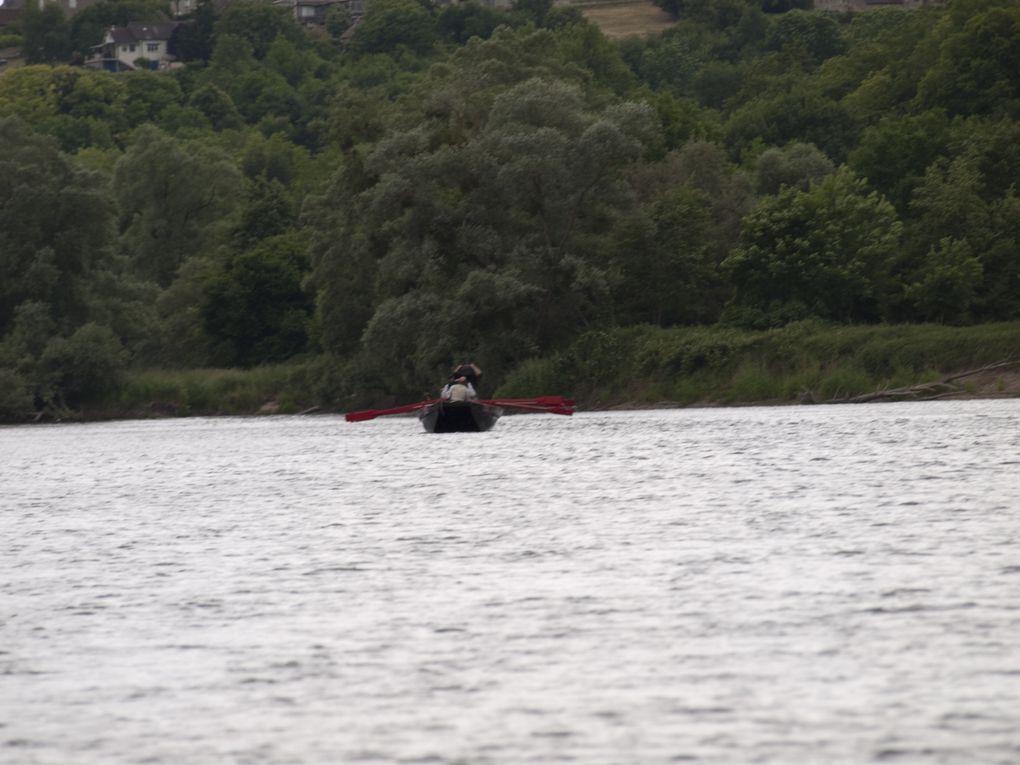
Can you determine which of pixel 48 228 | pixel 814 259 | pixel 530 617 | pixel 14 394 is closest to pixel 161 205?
pixel 48 228

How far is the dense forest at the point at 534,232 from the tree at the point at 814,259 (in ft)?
Result: 0.37

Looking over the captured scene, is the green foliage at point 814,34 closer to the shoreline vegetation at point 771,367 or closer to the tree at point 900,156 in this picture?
the tree at point 900,156

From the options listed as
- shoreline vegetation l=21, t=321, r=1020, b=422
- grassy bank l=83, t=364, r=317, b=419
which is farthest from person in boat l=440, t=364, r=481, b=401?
grassy bank l=83, t=364, r=317, b=419

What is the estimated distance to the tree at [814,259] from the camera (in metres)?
76.8

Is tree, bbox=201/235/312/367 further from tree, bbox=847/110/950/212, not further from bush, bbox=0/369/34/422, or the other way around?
tree, bbox=847/110/950/212

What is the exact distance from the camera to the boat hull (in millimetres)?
59344

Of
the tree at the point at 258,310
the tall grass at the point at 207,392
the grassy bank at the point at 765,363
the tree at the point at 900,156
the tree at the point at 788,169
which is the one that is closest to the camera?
the grassy bank at the point at 765,363

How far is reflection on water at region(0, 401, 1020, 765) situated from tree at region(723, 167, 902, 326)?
35.8 meters

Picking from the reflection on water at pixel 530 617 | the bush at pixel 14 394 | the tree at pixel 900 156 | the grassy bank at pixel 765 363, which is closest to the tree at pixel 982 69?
the tree at pixel 900 156

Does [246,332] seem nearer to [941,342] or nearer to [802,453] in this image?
[941,342]

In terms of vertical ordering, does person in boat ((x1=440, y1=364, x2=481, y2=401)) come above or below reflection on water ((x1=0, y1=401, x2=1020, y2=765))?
below

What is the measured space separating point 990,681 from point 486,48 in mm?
71985

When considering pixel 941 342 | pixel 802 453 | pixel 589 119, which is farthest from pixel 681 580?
pixel 589 119

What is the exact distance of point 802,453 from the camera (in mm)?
43594
